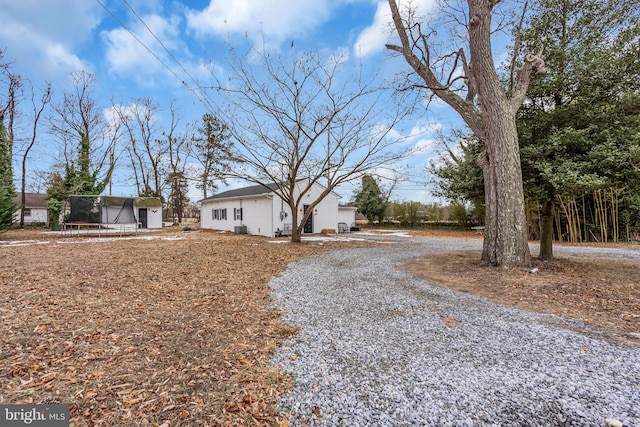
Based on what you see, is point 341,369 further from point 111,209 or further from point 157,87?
point 111,209

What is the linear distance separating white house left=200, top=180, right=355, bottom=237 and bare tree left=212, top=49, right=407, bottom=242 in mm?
3263

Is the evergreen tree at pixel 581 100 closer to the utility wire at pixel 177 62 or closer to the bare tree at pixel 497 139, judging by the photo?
the bare tree at pixel 497 139

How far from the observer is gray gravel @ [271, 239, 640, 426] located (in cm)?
175

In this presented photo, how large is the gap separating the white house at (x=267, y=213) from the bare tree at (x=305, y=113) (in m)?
3.26

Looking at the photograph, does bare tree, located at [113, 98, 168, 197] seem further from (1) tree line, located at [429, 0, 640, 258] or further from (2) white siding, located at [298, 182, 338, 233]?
(1) tree line, located at [429, 0, 640, 258]

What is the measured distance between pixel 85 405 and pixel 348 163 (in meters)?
9.86

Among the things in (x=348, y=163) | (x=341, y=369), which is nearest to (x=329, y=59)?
(x=348, y=163)

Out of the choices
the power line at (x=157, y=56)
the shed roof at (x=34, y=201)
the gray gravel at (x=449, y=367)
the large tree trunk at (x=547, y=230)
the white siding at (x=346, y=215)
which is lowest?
the gray gravel at (x=449, y=367)

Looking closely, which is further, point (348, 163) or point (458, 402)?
point (348, 163)

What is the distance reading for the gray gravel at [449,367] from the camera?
1.75m

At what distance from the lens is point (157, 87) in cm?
857

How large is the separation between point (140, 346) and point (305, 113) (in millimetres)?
8921

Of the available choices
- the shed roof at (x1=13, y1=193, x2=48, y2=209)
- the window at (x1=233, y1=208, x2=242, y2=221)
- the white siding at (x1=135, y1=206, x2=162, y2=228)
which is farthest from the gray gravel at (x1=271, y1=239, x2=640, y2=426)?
the shed roof at (x1=13, y1=193, x2=48, y2=209)

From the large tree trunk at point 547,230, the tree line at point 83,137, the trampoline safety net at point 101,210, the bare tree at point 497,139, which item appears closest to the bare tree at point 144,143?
the tree line at point 83,137
